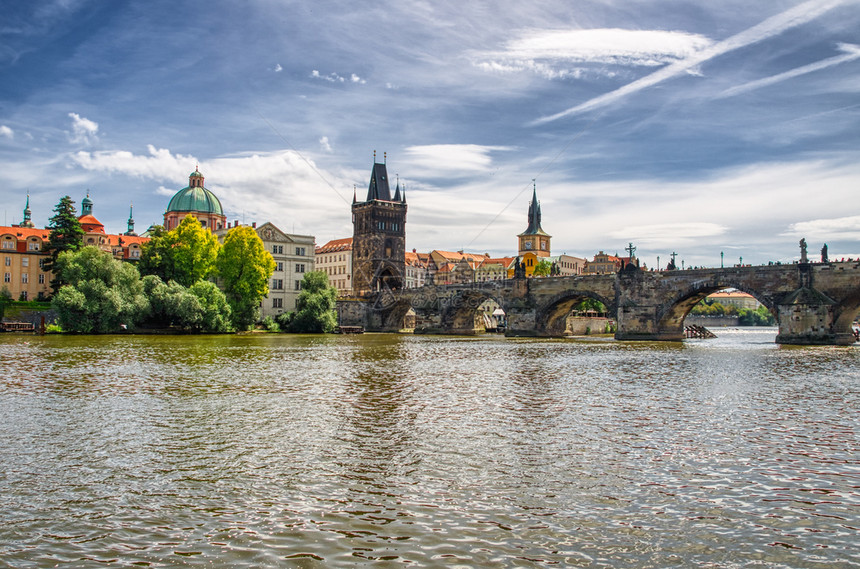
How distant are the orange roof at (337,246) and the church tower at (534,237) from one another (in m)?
49.7

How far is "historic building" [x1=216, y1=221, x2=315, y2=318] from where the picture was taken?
94.0 meters

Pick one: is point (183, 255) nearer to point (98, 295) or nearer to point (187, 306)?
point (187, 306)

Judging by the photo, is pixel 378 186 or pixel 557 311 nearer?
pixel 557 311

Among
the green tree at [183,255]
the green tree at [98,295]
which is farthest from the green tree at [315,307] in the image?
the green tree at [98,295]

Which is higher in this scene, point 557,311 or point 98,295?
point 98,295

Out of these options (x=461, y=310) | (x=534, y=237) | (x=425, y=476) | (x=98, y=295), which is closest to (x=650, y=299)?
(x=461, y=310)

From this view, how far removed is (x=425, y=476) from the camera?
38.9 ft

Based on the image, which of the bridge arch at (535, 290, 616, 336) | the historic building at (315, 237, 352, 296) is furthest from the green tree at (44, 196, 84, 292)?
the historic building at (315, 237, 352, 296)

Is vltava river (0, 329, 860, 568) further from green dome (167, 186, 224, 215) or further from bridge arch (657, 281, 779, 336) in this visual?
green dome (167, 186, 224, 215)

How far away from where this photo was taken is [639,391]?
24062 mm

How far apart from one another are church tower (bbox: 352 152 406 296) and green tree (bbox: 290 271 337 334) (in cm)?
3094

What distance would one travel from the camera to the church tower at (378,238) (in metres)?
119

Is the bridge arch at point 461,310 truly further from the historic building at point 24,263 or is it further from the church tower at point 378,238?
the historic building at point 24,263

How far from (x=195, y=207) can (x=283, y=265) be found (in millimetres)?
20489
